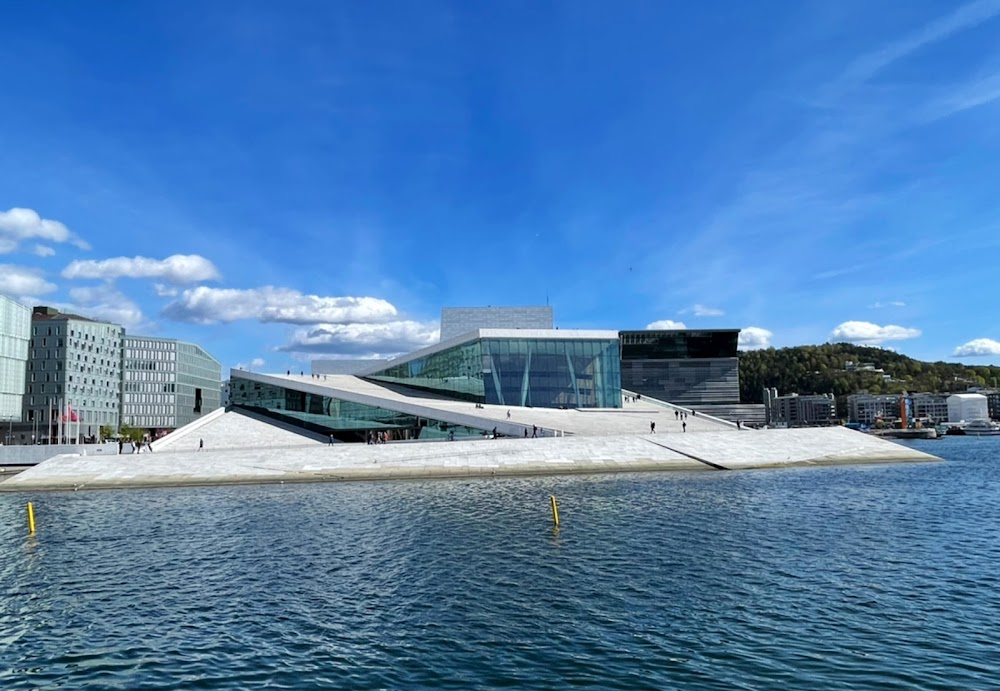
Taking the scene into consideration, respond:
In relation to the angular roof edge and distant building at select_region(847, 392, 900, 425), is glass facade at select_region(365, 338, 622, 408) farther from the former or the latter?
distant building at select_region(847, 392, 900, 425)

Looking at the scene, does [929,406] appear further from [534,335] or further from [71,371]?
[71,371]

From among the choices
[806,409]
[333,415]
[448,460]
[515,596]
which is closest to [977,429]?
[806,409]

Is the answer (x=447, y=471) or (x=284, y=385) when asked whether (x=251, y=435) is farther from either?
(x=447, y=471)

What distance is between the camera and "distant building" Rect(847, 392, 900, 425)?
568 feet

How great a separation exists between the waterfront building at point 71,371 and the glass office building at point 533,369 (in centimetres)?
7766

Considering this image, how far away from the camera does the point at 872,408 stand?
17675cm

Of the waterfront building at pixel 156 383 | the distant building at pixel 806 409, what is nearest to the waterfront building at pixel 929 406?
the distant building at pixel 806 409

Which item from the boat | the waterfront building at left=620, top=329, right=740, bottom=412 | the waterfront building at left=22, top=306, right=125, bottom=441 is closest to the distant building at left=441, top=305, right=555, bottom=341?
the waterfront building at left=620, top=329, right=740, bottom=412

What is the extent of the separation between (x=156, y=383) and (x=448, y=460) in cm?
11379

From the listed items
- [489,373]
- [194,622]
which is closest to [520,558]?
[194,622]

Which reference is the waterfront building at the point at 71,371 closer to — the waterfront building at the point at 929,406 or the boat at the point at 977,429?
the boat at the point at 977,429

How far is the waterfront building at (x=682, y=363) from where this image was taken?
92.2m

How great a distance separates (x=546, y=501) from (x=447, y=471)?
12.9m

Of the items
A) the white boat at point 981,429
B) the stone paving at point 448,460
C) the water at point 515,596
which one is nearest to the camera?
the water at point 515,596
